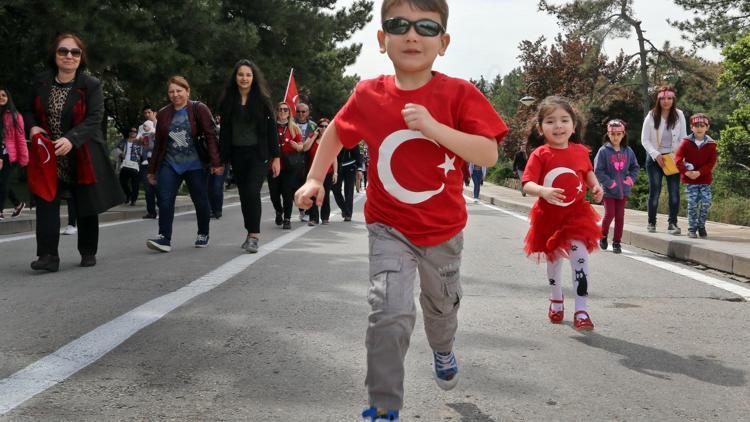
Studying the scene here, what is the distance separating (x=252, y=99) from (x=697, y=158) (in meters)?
5.49

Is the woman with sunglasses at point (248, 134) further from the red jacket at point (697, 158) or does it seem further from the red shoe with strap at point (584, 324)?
the red jacket at point (697, 158)

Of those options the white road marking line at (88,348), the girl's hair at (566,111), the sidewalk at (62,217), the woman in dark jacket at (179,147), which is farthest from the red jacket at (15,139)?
the girl's hair at (566,111)

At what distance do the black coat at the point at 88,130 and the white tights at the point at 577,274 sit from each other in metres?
3.80

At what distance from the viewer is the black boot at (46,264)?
658 centimetres

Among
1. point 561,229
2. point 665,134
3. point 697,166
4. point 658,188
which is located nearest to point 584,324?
point 561,229

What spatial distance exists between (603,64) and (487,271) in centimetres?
3612

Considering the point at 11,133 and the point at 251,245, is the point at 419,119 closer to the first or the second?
the point at 251,245

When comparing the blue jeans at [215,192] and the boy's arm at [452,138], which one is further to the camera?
the blue jeans at [215,192]

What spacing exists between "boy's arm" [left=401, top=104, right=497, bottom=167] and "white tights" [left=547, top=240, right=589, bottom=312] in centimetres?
206

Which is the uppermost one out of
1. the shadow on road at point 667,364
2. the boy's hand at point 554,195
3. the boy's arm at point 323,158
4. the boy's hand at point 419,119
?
the boy's hand at point 419,119

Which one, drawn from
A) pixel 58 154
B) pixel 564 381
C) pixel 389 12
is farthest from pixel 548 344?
pixel 58 154

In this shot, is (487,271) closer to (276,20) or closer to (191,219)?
(191,219)

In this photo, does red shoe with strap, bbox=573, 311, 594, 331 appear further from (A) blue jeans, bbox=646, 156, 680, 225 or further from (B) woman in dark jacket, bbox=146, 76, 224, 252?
(A) blue jeans, bbox=646, 156, 680, 225

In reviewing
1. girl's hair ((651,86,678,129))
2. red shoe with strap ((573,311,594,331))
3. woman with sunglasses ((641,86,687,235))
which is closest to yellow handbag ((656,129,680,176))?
woman with sunglasses ((641,86,687,235))
